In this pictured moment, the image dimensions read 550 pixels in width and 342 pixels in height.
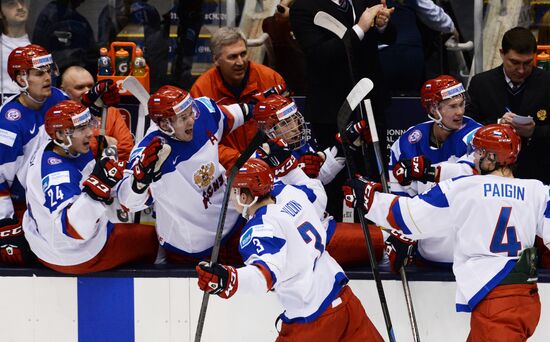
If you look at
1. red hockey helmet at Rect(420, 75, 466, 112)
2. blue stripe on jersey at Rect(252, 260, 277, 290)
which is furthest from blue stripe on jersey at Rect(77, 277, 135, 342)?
red hockey helmet at Rect(420, 75, 466, 112)

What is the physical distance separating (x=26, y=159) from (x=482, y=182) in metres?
2.12

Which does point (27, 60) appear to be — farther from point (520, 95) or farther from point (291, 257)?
point (520, 95)

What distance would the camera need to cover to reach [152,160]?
16.6 feet

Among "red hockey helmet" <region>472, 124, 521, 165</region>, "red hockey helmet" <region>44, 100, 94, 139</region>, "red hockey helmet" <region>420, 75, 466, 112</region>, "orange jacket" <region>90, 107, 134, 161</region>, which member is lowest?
"orange jacket" <region>90, 107, 134, 161</region>

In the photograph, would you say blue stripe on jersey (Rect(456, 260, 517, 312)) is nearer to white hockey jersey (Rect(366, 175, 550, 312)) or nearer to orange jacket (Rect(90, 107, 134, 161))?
white hockey jersey (Rect(366, 175, 550, 312))

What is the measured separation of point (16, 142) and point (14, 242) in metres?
0.44

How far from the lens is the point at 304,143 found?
568 centimetres

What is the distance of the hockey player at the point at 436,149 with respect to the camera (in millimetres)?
5211

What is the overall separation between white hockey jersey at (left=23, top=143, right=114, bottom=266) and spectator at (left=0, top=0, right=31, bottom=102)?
3.68ft

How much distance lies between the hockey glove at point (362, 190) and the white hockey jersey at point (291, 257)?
212 millimetres

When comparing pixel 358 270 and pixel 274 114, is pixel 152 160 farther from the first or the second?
pixel 358 270

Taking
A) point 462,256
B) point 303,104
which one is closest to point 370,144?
point 303,104

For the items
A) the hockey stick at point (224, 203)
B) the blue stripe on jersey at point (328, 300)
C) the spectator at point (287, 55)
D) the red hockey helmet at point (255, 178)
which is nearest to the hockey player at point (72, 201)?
the hockey stick at point (224, 203)

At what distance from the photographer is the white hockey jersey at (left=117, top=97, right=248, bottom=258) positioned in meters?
5.37
